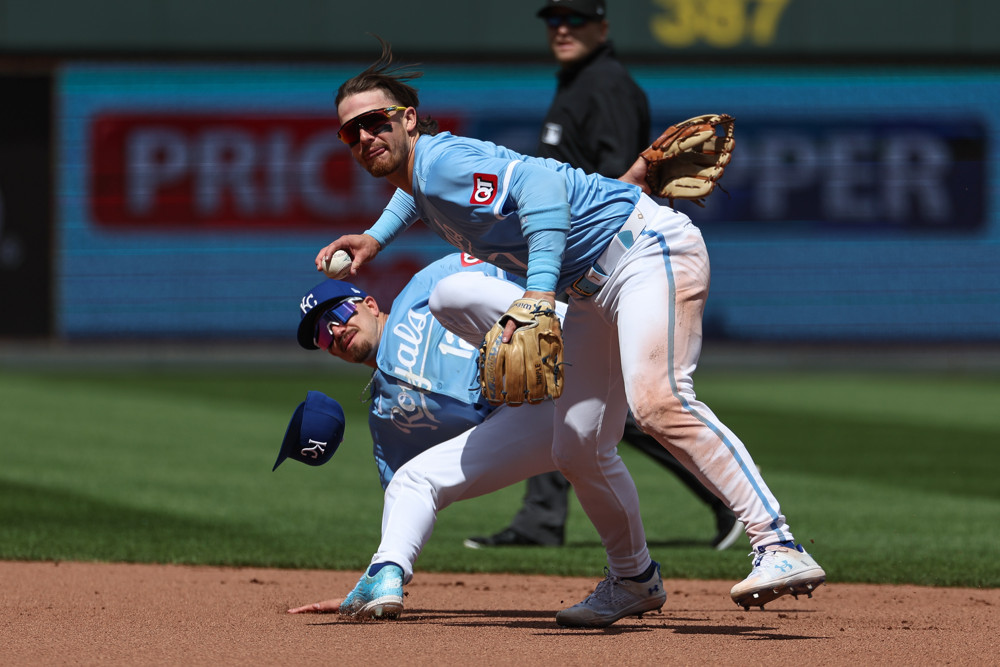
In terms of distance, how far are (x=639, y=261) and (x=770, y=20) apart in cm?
1830

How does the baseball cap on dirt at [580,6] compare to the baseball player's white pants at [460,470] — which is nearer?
the baseball player's white pants at [460,470]

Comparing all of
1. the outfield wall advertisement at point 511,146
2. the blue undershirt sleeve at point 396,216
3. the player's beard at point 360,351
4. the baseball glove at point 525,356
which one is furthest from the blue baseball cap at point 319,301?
the outfield wall advertisement at point 511,146

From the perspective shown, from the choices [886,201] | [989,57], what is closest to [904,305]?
[886,201]

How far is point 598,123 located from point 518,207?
8.83 ft

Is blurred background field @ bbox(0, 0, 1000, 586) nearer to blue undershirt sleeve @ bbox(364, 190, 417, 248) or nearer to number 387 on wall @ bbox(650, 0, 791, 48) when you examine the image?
number 387 on wall @ bbox(650, 0, 791, 48)

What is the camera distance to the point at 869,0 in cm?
2242

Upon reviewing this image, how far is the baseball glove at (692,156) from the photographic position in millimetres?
5102

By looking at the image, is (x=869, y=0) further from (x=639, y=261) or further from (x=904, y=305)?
(x=639, y=261)

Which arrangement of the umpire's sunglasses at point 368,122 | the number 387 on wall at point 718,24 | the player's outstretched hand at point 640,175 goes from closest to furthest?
1. the umpire's sunglasses at point 368,122
2. the player's outstretched hand at point 640,175
3. the number 387 on wall at point 718,24

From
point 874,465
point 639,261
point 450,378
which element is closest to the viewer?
point 639,261

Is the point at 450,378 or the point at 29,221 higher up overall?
the point at 450,378

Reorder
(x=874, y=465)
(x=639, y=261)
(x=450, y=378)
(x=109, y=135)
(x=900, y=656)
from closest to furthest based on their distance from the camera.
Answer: (x=900, y=656)
(x=639, y=261)
(x=450, y=378)
(x=874, y=465)
(x=109, y=135)

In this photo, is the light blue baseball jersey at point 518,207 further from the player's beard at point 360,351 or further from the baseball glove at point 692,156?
the player's beard at point 360,351

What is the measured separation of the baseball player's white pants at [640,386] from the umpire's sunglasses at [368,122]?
24.6 inches
